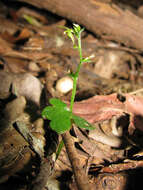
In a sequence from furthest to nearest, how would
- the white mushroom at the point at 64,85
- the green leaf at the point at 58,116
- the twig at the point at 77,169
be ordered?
the white mushroom at the point at 64,85, the green leaf at the point at 58,116, the twig at the point at 77,169

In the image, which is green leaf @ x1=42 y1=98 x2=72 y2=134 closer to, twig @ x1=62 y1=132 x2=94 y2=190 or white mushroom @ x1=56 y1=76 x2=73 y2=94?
twig @ x1=62 y1=132 x2=94 y2=190

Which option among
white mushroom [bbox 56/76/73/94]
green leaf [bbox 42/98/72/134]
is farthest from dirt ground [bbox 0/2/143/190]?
green leaf [bbox 42/98/72/134]

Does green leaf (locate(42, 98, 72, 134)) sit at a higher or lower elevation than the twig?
higher

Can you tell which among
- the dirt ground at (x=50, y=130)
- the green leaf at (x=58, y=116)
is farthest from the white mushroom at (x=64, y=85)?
the green leaf at (x=58, y=116)

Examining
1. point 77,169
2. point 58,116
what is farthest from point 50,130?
point 77,169

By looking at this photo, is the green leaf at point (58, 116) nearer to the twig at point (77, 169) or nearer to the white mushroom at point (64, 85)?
the twig at point (77, 169)

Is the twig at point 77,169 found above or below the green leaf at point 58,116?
below

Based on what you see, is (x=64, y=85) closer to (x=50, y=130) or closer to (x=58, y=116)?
(x=50, y=130)

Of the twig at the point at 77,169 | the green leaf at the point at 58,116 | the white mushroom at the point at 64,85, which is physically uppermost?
the green leaf at the point at 58,116
